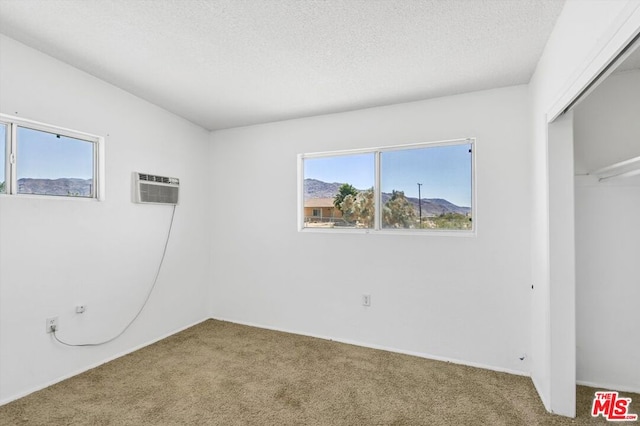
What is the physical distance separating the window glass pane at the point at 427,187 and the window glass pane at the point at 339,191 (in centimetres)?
17

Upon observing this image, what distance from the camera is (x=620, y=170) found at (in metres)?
1.95

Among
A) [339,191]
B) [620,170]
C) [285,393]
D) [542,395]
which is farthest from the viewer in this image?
[339,191]

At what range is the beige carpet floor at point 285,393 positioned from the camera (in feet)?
6.29

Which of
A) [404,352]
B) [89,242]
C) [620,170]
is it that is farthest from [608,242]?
[89,242]

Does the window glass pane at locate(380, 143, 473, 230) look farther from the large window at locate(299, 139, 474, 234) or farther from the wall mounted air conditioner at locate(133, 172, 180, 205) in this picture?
the wall mounted air conditioner at locate(133, 172, 180, 205)

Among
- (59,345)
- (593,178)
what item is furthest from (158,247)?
(593,178)

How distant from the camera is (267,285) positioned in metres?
3.51

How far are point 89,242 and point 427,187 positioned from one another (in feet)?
10.1

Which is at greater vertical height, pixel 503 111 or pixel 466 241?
pixel 503 111

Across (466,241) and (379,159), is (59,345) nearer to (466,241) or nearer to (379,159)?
(379,159)

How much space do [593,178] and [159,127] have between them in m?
3.92

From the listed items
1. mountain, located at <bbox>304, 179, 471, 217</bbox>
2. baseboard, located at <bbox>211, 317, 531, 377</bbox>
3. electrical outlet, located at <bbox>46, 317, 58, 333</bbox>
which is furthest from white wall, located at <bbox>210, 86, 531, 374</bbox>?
electrical outlet, located at <bbox>46, 317, 58, 333</bbox>

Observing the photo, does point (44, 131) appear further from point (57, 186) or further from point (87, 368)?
point (87, 368)

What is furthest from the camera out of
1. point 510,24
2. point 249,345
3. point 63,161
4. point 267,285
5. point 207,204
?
point 207,204
